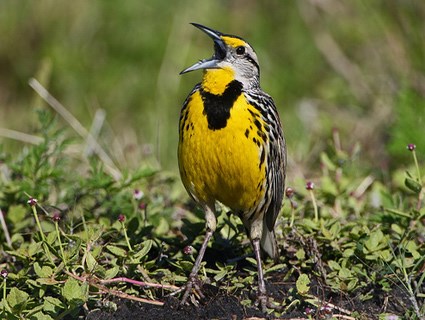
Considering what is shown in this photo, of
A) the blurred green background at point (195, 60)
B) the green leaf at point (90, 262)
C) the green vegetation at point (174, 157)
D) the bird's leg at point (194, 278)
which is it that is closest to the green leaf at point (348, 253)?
Answer: the green vegetation at point (174, 157)

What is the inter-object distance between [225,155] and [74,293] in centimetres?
87

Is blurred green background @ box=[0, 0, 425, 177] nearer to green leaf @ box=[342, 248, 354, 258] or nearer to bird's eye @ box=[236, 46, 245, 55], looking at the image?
bird's eye @ box=[236, 46, 245, 55]

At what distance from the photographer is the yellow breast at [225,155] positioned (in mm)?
3873

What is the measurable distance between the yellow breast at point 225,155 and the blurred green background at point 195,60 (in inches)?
88.5

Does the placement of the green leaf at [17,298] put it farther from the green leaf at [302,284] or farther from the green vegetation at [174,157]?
the green leaf at [302,284]

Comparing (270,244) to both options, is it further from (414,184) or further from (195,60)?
(195,60)

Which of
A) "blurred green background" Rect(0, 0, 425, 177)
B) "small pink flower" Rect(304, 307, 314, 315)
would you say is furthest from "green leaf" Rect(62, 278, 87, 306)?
"blurred green background" Rect(0, 0, 425, 177)

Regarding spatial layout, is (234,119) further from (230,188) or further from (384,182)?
(384,182)

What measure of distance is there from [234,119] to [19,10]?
450 cm

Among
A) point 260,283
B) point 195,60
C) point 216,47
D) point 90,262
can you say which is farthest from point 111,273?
point 195,60

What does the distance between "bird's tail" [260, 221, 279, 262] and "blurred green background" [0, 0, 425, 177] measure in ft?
6.66

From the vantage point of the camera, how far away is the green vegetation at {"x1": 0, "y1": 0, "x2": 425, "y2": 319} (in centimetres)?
384

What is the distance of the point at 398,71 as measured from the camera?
6961 millimetres

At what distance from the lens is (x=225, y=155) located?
3867mm
